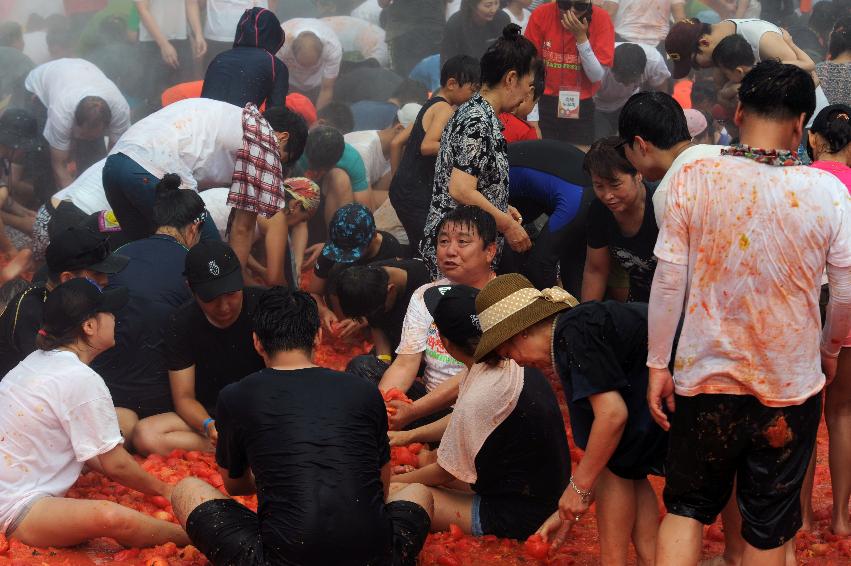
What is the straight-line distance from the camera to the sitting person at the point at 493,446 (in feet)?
13.2

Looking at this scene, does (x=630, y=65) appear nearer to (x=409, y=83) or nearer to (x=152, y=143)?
(x=409, y=83)

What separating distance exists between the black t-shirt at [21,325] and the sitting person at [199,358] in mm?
694

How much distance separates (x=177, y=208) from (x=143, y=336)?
75cm

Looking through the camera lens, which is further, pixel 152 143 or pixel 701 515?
pixel 152 143

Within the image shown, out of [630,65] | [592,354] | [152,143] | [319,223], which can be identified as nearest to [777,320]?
[592,354]

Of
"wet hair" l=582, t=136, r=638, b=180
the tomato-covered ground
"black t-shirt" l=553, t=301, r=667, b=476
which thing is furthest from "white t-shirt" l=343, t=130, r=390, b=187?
"black t-shirt" l=553, t=301, r=667, b=476

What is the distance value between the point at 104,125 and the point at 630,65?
14.5ft

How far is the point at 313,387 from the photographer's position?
367 cm

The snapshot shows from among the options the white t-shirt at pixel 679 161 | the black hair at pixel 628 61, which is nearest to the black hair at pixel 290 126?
the white t-shirt at pixel 679 161

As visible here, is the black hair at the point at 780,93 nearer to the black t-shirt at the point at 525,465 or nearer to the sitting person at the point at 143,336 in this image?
the black t-shirt at the point at 525,465

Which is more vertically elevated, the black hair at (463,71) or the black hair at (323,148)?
the black hair at (463,71)

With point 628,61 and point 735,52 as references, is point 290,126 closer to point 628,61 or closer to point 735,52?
point 735,52

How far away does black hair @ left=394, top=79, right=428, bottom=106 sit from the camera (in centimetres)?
948

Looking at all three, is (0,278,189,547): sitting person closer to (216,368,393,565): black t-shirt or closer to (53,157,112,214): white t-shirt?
(216,368,393,565): black t-shirt
